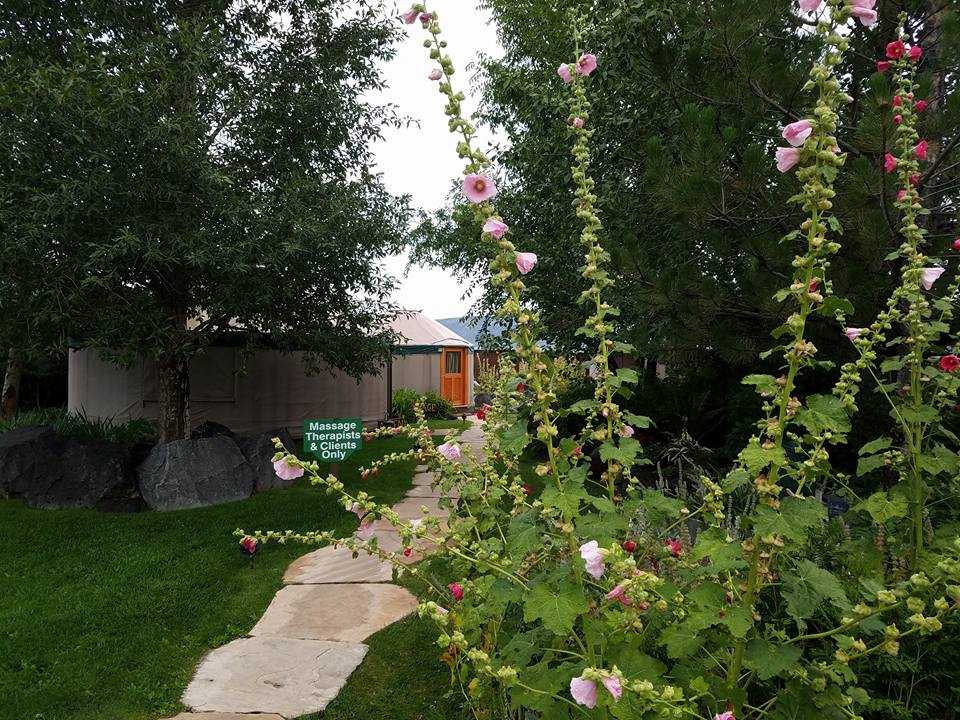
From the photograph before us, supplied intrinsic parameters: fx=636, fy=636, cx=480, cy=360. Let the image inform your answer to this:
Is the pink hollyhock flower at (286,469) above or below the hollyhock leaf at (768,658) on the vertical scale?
above

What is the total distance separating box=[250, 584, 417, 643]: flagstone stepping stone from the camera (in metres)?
3.90

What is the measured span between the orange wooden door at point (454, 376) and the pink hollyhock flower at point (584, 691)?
1728 cm

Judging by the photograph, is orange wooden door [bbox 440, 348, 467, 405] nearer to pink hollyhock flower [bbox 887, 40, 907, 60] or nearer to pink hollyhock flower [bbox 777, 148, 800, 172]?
pink hollyhock flower [bbox 887, 40, 907, 60]

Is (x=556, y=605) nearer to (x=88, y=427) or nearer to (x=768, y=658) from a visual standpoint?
(x=768, y=658)

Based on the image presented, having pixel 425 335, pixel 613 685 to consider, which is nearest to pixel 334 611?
pixel 613 685

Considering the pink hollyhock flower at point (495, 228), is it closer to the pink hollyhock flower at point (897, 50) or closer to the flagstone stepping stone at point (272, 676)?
the pink hollyhock flower at point (897, 50)

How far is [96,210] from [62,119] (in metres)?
0.81

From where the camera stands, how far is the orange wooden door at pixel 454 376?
61.6ft

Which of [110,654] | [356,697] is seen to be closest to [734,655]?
[356,697]

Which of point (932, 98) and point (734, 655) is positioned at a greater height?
point (932, 98)

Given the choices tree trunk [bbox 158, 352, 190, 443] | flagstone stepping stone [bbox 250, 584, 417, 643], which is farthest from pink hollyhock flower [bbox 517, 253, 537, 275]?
tree trunk [bbox 158, 352, 190, 443]

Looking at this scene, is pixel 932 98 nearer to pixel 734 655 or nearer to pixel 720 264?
pixel 720 264

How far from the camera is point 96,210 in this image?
19.3ft

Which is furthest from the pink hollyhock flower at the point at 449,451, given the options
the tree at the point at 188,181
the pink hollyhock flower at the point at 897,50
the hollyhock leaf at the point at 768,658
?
the tree at the point at 188,181
